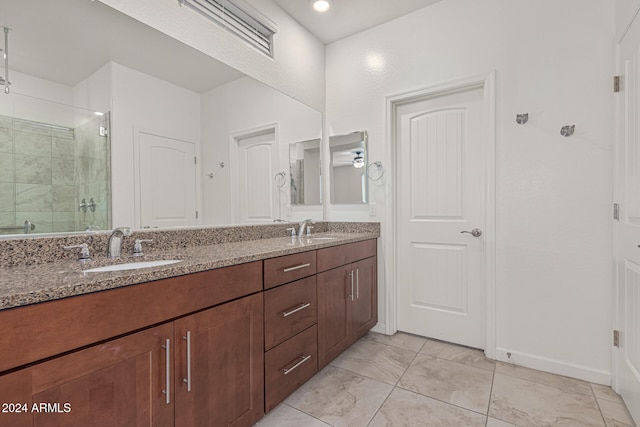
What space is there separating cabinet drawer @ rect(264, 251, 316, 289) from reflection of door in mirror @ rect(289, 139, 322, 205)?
3.00ft

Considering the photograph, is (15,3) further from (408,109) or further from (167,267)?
(408,109)

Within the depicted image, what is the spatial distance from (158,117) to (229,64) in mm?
621

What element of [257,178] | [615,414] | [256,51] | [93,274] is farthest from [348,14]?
[615,414]

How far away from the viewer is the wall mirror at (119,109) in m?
1.18

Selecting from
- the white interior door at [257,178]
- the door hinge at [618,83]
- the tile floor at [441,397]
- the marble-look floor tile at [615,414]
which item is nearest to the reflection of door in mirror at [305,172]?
the white interior door at [257,178]

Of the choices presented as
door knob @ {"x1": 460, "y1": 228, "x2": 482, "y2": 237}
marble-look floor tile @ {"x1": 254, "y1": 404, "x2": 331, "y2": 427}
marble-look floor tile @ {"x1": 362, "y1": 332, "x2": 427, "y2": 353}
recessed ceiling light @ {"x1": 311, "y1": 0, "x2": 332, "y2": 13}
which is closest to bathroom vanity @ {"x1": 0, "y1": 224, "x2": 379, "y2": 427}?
marble-look floor tile @ {"x1": 254, "y1": 404, "x2": 331, "y2": 427}

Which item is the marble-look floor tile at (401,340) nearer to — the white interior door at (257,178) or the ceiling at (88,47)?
the white interior door at (257,178)

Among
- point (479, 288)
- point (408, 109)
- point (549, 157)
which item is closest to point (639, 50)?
point (549, 157)

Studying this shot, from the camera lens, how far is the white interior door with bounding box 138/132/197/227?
1.54 meters

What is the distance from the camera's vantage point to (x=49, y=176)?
1.24m

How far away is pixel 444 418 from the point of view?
1497 millimetres

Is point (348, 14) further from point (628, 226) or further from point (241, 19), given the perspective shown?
point (628, 226)

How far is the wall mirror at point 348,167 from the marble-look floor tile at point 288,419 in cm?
163

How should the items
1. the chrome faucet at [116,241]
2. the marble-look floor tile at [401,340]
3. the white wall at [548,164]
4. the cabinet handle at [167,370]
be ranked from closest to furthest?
the cabinet handle at [167,370] → the chrome faucet at [116,241] → the white wall at [548,164] → the marble-look floor tile at [401,340]
